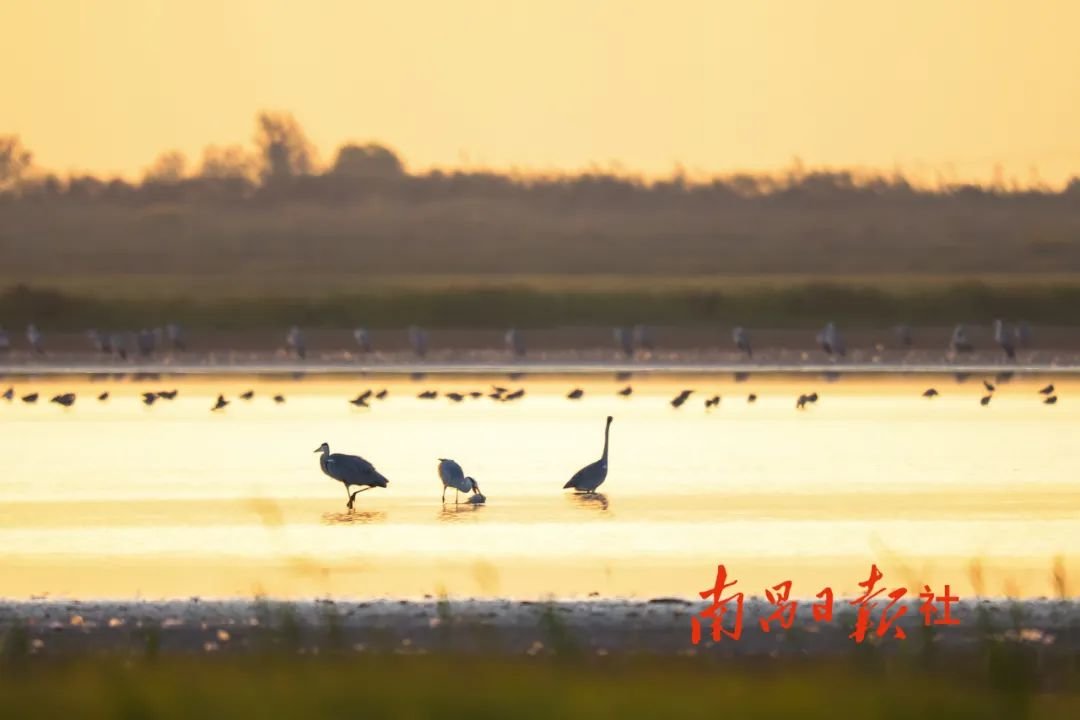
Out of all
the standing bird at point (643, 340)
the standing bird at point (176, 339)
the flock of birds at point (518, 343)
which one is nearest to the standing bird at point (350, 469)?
the flock of birds at point (518, 343)

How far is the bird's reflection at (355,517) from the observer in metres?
18.1

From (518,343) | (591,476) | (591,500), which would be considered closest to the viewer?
(591,476)

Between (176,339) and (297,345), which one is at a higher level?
(176,339)

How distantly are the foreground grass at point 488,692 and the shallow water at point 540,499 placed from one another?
8.96 feet

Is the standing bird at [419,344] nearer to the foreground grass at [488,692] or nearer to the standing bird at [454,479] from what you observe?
the standing bird at [454,479]

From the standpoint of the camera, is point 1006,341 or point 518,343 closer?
point 1006,341

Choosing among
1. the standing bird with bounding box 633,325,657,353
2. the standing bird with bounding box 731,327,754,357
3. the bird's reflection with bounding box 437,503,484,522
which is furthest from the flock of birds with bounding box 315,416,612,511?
the standing bird with bounding box 633,325,657,353

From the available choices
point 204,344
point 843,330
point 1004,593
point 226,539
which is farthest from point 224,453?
point 843,330

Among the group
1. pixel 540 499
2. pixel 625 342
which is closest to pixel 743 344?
pixel 625 342

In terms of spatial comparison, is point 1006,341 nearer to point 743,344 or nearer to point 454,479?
point 743,344

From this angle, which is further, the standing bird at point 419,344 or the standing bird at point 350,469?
the standing bird at point 419,344

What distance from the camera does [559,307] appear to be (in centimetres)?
6831

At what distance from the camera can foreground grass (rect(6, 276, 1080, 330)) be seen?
66125 millimetres

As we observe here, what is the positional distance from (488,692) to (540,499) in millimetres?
11729
